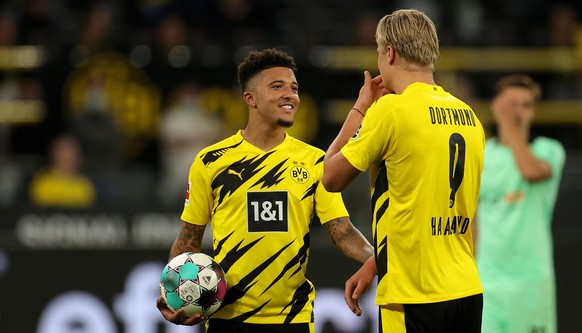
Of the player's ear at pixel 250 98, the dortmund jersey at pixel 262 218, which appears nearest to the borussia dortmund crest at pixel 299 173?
the dortmund jersey at pixel 262 218

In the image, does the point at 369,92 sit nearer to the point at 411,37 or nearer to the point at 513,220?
the point at 411,37

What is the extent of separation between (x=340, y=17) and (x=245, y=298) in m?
9.17

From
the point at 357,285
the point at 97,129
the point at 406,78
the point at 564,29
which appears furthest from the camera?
the point at 564,29

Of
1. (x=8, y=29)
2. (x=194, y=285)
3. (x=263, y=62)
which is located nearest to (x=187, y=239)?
(x=194, y=285)

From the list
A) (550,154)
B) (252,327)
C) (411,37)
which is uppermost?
(411,37)

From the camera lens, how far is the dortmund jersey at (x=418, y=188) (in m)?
4.92

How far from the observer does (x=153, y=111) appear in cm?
1213

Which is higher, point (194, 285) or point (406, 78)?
point (406, 78)

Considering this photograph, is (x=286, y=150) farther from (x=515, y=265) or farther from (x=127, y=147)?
(x=127, y=147)

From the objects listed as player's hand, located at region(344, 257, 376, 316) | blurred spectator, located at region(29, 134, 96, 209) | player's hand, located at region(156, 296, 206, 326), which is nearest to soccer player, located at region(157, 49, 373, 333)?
player's hand, located at region(156, 296, 206, 326)

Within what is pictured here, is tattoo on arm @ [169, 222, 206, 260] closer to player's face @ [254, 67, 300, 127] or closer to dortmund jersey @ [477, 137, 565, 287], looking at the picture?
player's face @ [254, 67, 300, 127]

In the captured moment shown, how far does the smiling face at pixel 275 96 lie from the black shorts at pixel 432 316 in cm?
132

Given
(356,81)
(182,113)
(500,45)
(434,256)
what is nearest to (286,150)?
(434,256)

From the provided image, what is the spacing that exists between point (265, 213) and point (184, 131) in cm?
622
